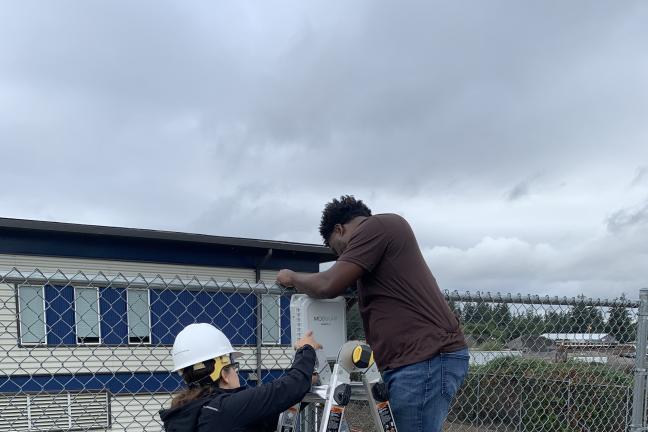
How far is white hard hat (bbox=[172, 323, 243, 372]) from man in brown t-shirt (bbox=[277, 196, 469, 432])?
0.40m

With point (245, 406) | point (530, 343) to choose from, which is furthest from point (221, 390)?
point (530, 343)

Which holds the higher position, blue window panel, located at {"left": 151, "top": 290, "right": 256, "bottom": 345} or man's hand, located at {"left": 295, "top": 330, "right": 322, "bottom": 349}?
blue window panel, located at {"left": 151, "top": 290, "right": 256, "bottom": 345}

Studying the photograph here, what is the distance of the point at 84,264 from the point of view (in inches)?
589

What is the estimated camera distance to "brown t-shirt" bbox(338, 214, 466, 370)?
9.00ft

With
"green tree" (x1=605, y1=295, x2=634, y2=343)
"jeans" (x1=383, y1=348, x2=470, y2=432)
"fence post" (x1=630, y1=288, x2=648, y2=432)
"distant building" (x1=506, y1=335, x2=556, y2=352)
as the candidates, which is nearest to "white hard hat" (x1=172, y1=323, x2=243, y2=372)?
"jeans" (x1=383, y1=348, x2=470, y2=432)

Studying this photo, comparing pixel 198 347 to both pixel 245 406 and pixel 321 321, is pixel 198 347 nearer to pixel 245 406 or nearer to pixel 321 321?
pixel 245 406

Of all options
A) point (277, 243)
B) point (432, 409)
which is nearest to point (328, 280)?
point (432, 409)

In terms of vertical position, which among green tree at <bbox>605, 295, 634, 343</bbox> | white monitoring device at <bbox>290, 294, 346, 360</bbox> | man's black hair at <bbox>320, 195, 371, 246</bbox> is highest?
man's black hair at <bbox>320, 195, 371, 246</bbox>

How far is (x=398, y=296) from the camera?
2.79 meters

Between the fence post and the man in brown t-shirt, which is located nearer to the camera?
the man in brown t-shirt

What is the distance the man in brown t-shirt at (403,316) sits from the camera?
273 centimetres

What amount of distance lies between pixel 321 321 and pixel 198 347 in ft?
1.90

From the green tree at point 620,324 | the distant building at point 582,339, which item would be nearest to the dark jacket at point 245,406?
the distant building at point 582,339

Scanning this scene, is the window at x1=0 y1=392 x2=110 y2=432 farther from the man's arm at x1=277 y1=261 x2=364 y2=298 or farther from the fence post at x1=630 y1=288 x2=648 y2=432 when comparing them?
the fence post at x1=630 y1=288 x2=648 y2=432
